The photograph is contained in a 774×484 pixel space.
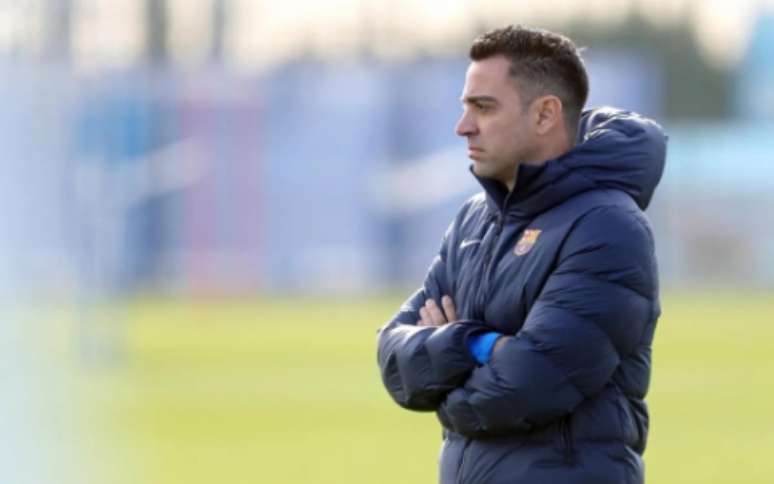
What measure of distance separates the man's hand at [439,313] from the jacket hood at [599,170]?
0.33 m

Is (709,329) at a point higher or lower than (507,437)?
lower

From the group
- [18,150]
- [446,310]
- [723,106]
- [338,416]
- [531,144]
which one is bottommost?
[723,106]

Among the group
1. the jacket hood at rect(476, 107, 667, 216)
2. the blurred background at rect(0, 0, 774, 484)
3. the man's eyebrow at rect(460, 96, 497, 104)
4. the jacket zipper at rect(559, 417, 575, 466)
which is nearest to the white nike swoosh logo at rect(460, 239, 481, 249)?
the jacket hood at rect(476, 107, 667, 216)

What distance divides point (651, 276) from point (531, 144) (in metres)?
0.49

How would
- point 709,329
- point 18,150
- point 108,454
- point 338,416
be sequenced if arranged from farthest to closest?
point 709,329, point 338,416, point 108,454, point 18,150

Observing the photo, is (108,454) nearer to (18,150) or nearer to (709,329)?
(18,150)

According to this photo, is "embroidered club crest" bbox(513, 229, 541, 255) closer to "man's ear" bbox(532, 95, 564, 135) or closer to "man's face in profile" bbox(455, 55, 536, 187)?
"man's face in profile" bbox(455, 55, 536, 187)

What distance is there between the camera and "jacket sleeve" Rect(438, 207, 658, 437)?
5.58 metres

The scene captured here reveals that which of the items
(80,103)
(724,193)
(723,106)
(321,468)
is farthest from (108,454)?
(723,106)

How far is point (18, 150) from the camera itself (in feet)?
49.5

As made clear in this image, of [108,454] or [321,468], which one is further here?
[108,454]

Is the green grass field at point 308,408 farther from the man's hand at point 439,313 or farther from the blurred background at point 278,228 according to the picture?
the man's hand at point 439,313

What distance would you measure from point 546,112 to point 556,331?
2.11 ft

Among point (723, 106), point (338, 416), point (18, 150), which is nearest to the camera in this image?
point (18, 150)
